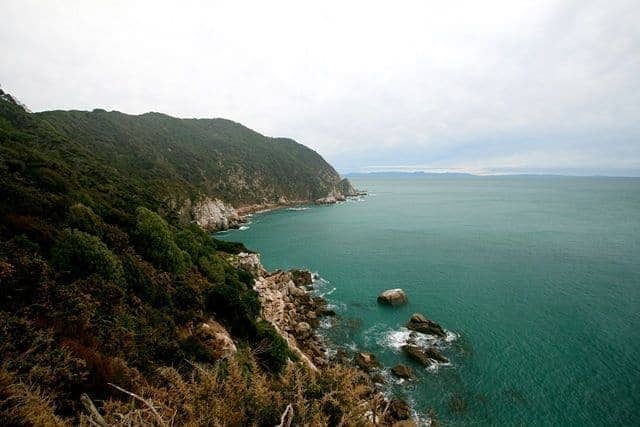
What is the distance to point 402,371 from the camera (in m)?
25.6

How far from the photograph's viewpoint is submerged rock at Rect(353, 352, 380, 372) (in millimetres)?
26469

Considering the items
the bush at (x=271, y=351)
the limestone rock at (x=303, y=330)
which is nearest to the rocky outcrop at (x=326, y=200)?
the limestone rock at (x=303, y=330)

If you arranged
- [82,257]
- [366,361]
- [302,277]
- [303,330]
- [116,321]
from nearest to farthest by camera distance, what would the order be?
[116,321], [82,257], [366,361], [303,330], [302,277]

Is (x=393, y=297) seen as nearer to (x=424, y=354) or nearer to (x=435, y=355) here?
(x=424, y=354)

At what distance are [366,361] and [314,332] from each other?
7050 millimetres

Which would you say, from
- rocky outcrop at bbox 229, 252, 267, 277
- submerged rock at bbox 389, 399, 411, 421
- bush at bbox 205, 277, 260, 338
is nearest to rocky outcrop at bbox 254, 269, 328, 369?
rocky outcrop at bbox 229, 252, 267, 277

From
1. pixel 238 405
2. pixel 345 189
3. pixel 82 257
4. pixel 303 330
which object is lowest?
A: pixel 303 330

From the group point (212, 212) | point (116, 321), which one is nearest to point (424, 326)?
point (116, 321)

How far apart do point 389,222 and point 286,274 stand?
185 feet

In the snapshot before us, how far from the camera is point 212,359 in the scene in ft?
54.1

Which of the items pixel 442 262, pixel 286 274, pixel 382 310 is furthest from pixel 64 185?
pixel 442 262

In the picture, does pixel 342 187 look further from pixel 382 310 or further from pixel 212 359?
pixel 212 359

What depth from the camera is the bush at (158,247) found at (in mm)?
24986

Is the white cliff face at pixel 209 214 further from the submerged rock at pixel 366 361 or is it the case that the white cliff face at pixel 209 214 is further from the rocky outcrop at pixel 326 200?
the rocky outcrop at pixel 326 200
